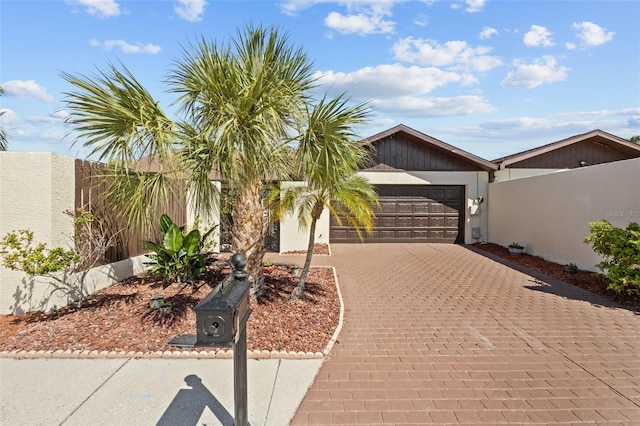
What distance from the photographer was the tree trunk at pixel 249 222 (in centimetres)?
508

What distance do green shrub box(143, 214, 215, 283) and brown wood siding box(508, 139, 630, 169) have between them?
42.7ft

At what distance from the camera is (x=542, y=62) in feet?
29.1

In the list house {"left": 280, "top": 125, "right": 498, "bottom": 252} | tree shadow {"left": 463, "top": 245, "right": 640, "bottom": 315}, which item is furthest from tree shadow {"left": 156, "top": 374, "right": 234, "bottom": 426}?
house {"left": 280, "top": 125, "right": 498, "bottom": 252}

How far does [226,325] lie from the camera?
2.06 metres

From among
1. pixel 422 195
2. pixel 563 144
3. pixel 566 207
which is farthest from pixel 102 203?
pixel 563 144

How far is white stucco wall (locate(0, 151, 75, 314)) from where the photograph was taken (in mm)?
4996

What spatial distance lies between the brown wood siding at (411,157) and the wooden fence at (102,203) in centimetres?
937

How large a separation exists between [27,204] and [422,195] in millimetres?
12495

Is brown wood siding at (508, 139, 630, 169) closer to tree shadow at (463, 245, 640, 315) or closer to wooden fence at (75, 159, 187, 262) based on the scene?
tree shadow at (463, 245, 640, 315)

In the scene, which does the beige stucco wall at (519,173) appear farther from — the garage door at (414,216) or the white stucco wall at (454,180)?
the garage door at (414,216)

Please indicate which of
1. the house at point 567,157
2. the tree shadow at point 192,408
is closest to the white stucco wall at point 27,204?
the tree shadow at point 192,408

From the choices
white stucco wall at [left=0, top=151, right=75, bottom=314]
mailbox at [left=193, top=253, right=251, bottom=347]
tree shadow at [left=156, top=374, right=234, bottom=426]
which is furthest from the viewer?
white stucco wall at [left=0, top=151, right=75, bottom=314]

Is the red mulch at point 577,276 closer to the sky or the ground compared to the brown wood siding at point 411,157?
closer to the ground

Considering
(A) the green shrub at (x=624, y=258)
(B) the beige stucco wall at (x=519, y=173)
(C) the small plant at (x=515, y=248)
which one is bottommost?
(C) the small plant at (x=515, y=248)
